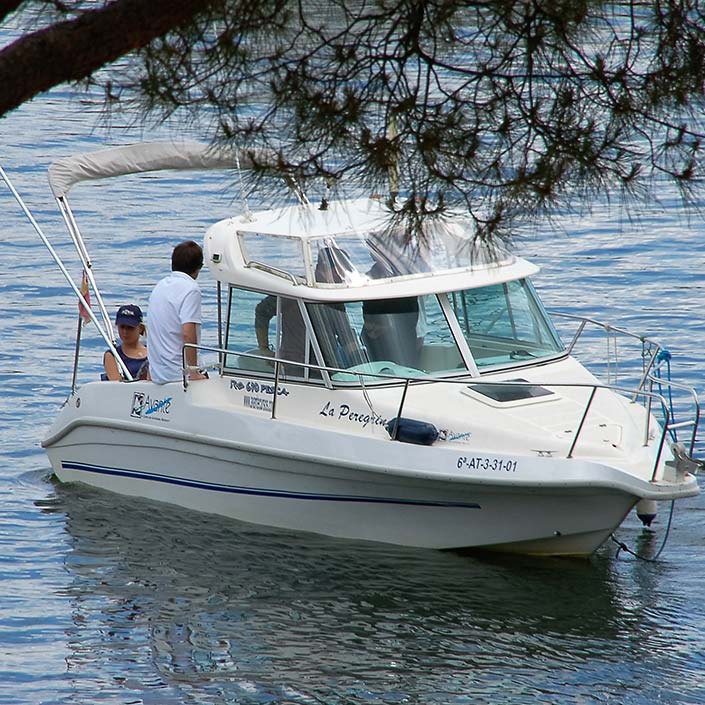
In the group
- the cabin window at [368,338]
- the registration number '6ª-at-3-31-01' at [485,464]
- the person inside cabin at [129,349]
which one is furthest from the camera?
the person inside cabin at [129,349]

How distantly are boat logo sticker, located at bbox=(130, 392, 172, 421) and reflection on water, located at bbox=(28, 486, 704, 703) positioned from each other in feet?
2.82

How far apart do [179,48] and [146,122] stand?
572 millimetres

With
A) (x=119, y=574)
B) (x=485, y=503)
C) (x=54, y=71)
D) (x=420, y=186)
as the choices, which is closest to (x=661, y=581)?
(x=485, y=503)

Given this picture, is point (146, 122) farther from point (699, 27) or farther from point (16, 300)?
point (16, 300)

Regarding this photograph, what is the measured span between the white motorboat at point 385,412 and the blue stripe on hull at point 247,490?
0.04 feet

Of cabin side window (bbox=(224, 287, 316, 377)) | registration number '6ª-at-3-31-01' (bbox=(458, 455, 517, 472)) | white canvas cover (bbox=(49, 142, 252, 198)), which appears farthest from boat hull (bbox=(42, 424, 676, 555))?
white canvas cover (bbox=(49, 142, 252, 198))

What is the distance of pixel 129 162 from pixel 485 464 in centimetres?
453

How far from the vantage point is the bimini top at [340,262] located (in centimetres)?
1120

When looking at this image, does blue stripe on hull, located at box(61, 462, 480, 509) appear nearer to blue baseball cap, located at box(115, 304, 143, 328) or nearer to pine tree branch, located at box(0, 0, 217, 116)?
blue baseball cap, located at box(115, 304, 143, 328)

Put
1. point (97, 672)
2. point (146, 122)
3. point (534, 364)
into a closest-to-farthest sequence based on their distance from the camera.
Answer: point (146, 122) < point (97, 672) < point (534, 364)

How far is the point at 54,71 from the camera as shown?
5.93 metres

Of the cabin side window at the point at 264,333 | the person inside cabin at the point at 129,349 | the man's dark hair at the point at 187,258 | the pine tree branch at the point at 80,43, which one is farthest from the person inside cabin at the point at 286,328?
the pine tree branch at the point at 80,43

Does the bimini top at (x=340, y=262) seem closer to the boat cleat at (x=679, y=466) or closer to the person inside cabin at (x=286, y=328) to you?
the person inside cabin at (x=286, y=328)

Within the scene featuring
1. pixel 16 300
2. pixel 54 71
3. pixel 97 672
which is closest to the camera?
pixel 54 71
